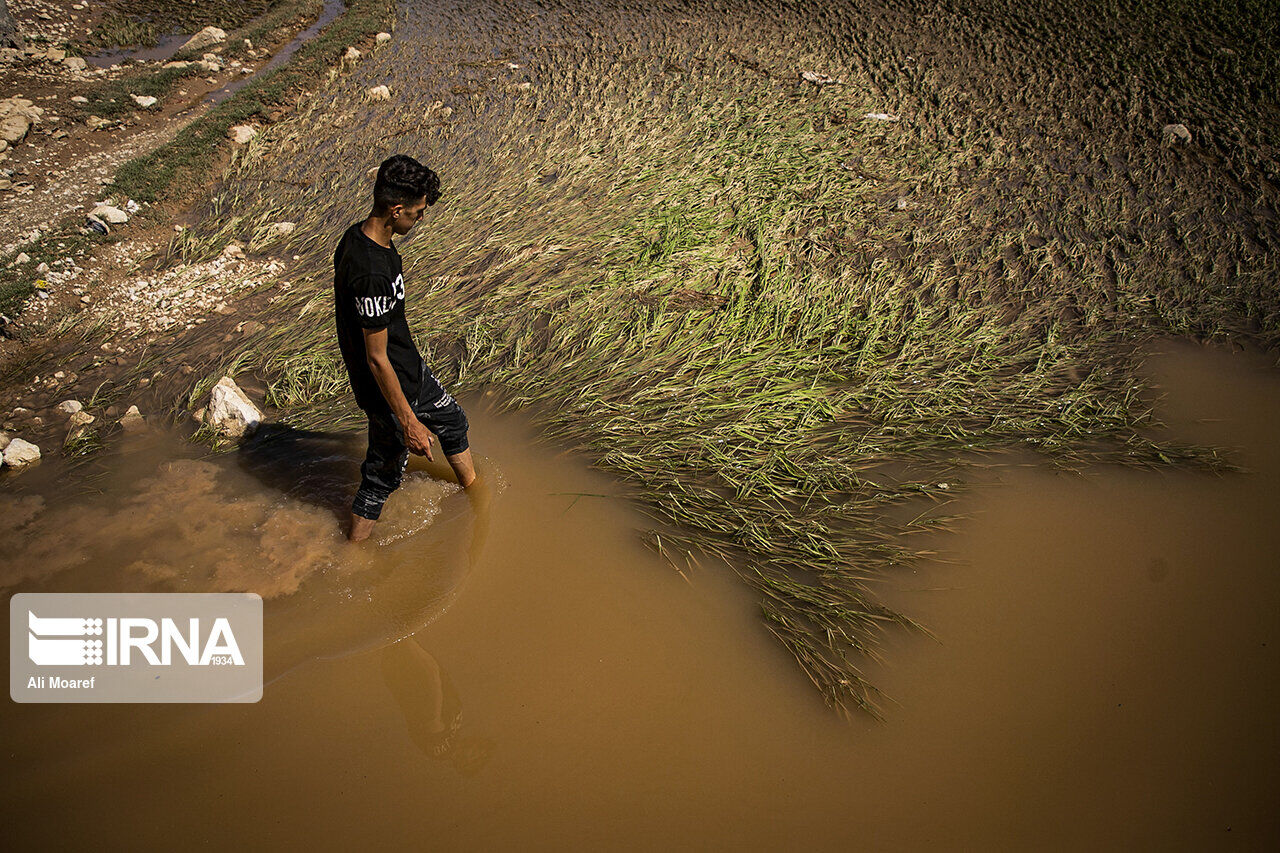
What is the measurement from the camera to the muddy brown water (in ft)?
6.51

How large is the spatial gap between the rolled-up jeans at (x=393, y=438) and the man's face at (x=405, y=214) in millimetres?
497

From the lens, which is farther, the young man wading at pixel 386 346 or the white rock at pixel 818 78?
the white rock at pixel 818 78

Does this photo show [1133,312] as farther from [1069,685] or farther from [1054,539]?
→ [1069,685]

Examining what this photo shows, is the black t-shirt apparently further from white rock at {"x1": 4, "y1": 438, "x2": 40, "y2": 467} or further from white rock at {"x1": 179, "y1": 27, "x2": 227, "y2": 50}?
white rock at {"x1": 179, "y1": 27, "x2": 227, "y2": 50}

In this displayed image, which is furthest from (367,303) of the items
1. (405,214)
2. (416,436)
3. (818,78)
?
(818,78)

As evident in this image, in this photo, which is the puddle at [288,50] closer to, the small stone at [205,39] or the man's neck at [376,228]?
the small stone at [205,39]

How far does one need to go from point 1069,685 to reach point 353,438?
9.20 feet

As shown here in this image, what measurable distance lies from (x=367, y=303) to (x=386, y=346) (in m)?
0.16

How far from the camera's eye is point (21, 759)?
2.04 m

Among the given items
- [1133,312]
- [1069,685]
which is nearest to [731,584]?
[1069,685]

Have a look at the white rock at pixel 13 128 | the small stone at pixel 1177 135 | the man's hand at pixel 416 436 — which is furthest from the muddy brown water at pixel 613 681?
the white rock at pixel 13 128

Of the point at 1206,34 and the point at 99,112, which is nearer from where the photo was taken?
the point at 99,112

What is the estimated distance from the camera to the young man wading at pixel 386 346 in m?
1.98

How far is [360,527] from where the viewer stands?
265cm
